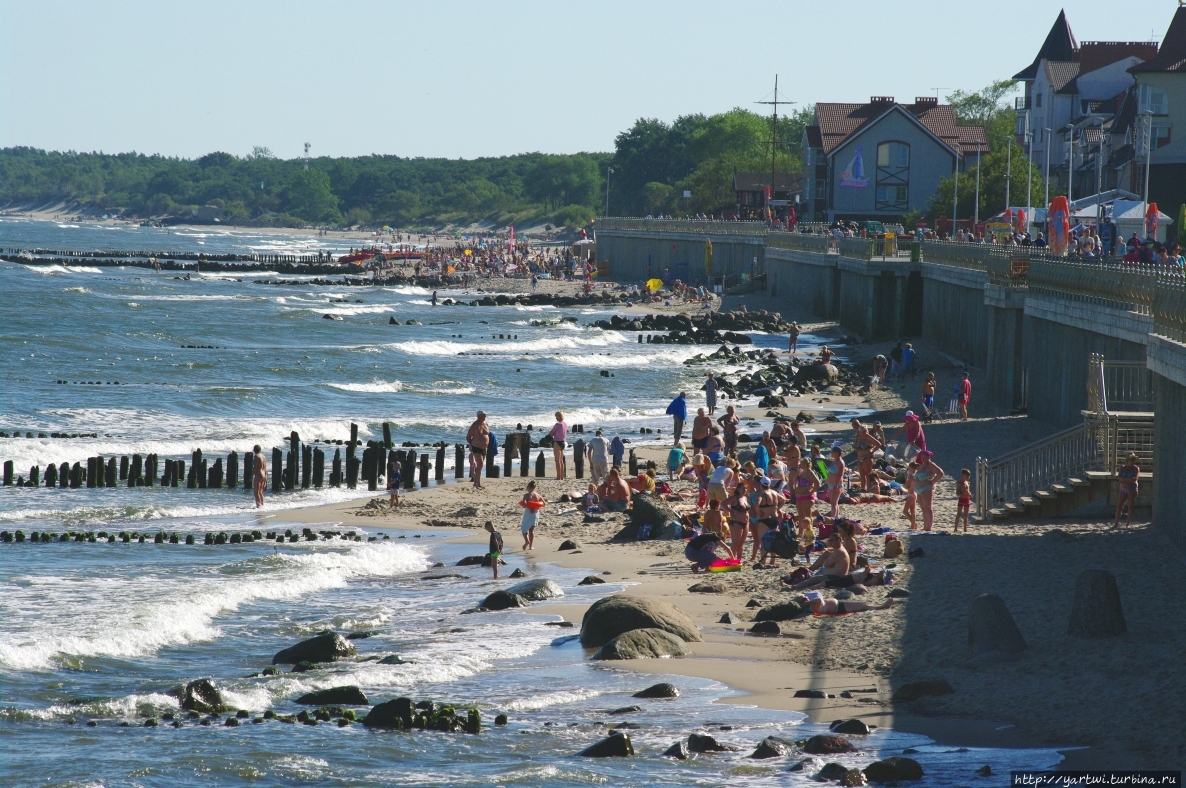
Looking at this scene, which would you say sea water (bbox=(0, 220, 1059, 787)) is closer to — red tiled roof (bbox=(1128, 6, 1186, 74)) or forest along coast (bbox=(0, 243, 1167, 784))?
forest along coast (bbox=(0, 243, 1167, 784))

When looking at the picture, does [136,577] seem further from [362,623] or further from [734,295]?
[734,295]

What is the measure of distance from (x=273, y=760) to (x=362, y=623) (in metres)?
4.78

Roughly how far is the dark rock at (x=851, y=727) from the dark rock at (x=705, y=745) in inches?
36.8

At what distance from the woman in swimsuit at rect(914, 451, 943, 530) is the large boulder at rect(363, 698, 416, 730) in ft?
28.9

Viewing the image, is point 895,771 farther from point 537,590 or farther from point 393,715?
point 537,590

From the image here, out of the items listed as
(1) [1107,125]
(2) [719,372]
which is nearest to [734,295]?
(1) [1107,125]

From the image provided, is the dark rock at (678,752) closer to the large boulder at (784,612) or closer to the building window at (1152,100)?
the large boulder at (784,612)

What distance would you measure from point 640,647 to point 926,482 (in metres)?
Answer: 6.13

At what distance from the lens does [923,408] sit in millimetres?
31562

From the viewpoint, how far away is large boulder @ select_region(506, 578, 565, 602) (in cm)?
1700

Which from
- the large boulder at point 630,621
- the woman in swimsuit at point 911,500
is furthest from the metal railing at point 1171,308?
the large boulder at point 630,621

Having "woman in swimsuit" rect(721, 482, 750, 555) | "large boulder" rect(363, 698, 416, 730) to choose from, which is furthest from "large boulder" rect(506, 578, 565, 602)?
"large boulder" rect(363, 698, 416, 730)

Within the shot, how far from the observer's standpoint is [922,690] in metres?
12.1

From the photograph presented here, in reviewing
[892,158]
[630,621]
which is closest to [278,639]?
[630,621]
